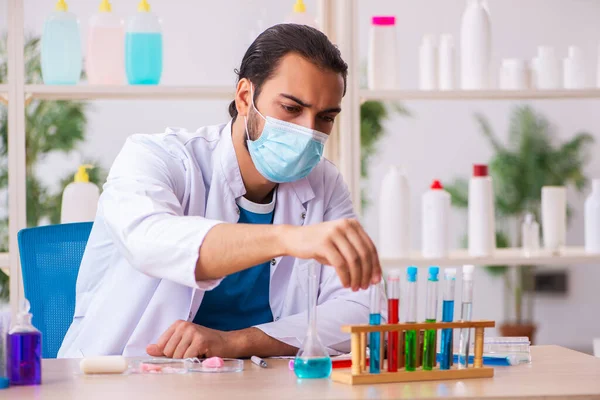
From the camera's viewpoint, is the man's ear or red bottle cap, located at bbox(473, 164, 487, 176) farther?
red bottle cap, located at bbox(473, 164, 487, 176)

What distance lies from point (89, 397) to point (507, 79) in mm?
1965

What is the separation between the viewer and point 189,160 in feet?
→ 5.90

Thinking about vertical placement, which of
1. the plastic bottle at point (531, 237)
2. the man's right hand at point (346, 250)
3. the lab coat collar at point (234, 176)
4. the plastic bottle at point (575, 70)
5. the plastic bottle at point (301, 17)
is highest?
the plastic bottle at point (301, 17)

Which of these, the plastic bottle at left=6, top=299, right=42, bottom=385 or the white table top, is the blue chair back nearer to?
the white table top

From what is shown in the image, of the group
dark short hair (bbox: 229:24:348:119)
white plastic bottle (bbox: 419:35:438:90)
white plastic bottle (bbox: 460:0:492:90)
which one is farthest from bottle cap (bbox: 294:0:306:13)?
dark short hair (bbox: 229:24:348:119)

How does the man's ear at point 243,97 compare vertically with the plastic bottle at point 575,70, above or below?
below

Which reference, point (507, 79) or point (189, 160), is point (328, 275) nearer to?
point (189, 160)

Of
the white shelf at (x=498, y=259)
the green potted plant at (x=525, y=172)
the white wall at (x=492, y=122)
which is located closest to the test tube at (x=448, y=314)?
the white shelf at (x=498, y=259)

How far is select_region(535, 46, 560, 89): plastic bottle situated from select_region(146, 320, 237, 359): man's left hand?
1695mm

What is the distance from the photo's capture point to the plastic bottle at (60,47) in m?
2.57

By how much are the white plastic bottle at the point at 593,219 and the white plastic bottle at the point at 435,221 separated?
44cm

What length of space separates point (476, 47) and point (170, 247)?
159cm

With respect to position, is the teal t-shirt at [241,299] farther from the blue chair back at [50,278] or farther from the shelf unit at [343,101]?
the shelf unit at [343,101]

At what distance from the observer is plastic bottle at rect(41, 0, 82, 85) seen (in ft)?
8.42
